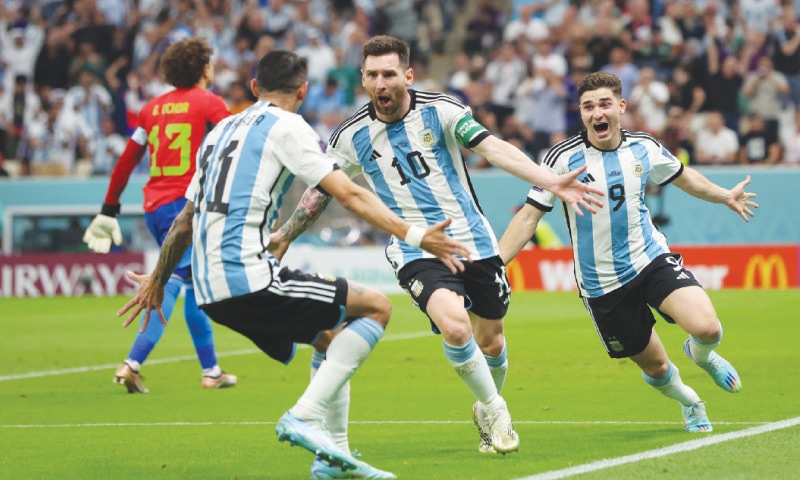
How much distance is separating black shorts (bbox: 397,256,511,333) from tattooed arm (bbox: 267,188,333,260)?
1.93ft

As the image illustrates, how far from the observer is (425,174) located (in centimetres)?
750

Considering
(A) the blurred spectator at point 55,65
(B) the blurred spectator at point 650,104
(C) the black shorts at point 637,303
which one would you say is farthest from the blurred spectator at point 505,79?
(C) the black shorts at point 637,303

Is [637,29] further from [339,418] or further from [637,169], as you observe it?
[339,418]

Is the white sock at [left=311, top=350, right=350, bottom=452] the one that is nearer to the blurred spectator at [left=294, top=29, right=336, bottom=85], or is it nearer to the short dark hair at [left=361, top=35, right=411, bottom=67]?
the short dark hair at [left=361, top=35, right=411, bottom=67]

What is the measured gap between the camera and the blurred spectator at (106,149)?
22.7 m

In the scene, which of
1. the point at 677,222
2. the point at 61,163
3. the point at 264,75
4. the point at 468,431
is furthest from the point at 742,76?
the point at 264,75

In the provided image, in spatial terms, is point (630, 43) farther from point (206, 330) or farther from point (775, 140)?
point (206, 330)

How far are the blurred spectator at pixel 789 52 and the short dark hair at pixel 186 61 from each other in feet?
45.4

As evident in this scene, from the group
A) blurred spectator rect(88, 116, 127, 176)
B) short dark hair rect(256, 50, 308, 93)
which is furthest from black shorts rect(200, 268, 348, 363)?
blurred spectator rect(88, 116, 127, 176)

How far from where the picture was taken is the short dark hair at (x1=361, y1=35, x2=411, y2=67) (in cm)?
736

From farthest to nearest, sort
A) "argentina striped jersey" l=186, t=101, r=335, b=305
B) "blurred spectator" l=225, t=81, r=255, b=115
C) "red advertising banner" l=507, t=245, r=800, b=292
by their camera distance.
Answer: "blurred spectator" l=225, t=81, r=255, b=115, "red advertising banner" l=507, t=245, r=800, b=292, "argentina striped jersey" l=186, t=101, r=335, b=305

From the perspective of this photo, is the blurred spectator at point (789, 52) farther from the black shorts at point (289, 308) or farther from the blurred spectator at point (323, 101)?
the black shorts at point (289, 308)

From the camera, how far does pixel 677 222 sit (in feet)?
68.0

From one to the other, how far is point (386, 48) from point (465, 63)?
652 inches
